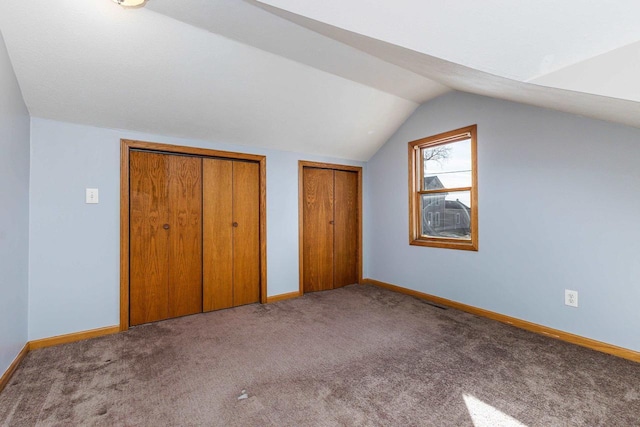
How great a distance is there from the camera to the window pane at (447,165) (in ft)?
10.6

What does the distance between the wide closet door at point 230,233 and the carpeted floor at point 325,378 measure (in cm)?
55

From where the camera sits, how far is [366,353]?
220 cm

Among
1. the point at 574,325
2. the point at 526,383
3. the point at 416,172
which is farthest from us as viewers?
the point at 416,172

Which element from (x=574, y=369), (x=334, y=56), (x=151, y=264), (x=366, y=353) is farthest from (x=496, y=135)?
(x=151, y=264)

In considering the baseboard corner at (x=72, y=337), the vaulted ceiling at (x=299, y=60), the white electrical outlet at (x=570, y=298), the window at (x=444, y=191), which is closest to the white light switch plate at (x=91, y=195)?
the vaulted ceiling at (x=299, y=60)

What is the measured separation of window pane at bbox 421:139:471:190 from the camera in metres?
3.22

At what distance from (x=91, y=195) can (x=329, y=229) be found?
2.70m

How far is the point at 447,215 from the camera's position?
3424 millimetres

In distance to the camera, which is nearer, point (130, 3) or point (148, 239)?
point (130, 3)

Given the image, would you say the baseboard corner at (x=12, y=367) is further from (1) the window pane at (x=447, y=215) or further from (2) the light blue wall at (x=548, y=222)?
(1) the window pane at (x=447, y=215)

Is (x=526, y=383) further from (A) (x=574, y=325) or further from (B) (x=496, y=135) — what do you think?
(B) (x=496, y=135)

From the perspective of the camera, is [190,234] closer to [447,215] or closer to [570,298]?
[447,215]

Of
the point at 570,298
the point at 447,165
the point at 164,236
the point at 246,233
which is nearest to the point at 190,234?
the point at 164,236

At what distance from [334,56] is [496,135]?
176 centimetres
